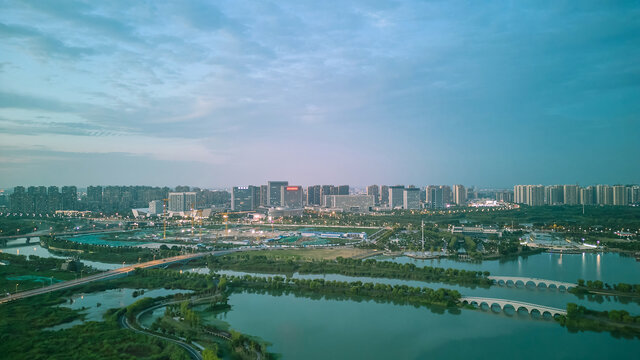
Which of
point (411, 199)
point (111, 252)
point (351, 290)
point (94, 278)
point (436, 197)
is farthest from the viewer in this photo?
point (436, 197)

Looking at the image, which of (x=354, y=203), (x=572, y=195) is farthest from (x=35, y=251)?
(x=572, y=195)

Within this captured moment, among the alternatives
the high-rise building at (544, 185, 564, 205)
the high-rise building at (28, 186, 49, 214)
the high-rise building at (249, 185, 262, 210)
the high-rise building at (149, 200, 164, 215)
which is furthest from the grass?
the high-rise building at (544, 185, 564, 205)

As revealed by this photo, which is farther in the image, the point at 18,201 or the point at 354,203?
the point at 354,203

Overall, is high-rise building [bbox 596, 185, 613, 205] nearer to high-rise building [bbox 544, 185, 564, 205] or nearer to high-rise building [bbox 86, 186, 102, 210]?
high-rise building [bbox 544, 185, 564, 205]

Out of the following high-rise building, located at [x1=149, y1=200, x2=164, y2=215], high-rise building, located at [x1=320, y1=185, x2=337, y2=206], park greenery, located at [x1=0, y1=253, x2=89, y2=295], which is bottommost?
park greenery, located at [x1=0, y1=253, x2=89, y2=295]

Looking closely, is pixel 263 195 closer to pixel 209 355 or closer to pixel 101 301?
pixel 101 301

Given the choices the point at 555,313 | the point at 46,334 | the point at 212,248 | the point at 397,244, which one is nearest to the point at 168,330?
the point at 46,334

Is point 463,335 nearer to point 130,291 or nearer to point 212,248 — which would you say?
point 130,291
